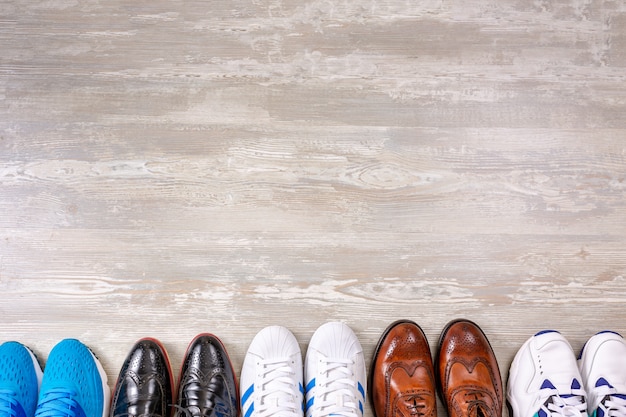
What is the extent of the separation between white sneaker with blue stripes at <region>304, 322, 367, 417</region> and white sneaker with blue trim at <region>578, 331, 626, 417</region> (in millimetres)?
508

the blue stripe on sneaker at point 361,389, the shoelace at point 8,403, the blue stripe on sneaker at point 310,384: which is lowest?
the blue stripe on sneaker at point 361,389

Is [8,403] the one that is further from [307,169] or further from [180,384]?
[307,169]

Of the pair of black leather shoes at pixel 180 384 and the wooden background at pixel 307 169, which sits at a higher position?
the wooden background at pixel 307 169

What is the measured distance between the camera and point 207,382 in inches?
40.6

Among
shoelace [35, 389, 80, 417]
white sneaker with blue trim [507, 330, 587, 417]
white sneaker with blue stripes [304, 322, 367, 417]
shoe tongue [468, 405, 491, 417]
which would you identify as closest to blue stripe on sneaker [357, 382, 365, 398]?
white sneaker with blue stripes [304, 322, 367, 417]

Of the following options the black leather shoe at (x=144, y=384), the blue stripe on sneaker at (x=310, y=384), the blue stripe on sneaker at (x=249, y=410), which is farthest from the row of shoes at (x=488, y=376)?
the black leather shoe at (x=144, y=384)

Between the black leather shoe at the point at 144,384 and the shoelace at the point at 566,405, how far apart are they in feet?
2.74

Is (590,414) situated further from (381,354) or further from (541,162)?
(541,162)

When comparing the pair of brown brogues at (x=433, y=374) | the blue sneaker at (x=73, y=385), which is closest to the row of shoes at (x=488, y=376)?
the pair of brown brogues at (x=433, y=374)

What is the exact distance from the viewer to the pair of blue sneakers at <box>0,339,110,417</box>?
99 cm

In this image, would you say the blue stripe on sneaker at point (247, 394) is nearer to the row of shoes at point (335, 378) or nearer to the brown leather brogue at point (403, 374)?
the row of shoes at point (335, 378)

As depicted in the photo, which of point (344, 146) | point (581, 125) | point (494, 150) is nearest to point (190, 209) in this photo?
point (344, 146)

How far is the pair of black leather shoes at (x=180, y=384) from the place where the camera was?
3.32 feet

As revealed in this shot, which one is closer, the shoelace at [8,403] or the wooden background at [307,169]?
the shoelace at [8,403]
